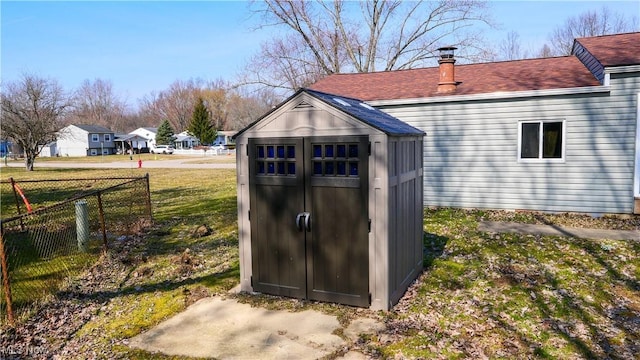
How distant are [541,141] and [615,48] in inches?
124

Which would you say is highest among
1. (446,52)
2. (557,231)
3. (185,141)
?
(446,52)

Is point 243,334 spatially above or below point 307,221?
below

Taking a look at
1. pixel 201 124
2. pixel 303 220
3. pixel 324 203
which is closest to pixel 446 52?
pixel 324 203

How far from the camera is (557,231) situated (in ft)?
27.3

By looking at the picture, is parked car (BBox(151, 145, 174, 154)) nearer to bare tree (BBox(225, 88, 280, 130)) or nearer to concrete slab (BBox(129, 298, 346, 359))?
bare tree (BBox(225, 88, 280, 130))

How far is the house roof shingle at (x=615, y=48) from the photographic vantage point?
9.30 meters

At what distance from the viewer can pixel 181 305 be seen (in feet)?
16.8

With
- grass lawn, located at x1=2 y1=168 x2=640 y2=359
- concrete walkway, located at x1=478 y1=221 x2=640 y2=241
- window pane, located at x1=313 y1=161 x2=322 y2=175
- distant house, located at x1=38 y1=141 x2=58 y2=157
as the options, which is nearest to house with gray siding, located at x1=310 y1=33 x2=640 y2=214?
concrete walkway, located at x1=478 y1=221 x2=640 y2=241

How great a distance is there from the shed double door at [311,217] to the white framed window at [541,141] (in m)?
7.41

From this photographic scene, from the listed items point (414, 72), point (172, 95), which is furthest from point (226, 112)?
point (414, 72)

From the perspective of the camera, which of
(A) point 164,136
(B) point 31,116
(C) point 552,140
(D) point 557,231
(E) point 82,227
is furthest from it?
(A) point 164,136

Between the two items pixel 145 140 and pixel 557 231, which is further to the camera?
pixel 145 140

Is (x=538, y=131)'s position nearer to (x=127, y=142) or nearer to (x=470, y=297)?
(x=470, y=297)

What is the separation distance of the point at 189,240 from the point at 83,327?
144 inches
